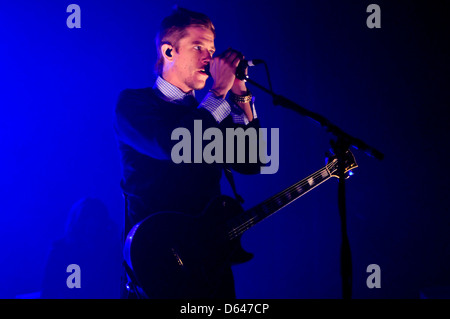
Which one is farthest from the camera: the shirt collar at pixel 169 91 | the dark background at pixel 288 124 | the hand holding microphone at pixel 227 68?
the dark background at pixel 288 124

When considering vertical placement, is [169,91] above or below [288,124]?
below

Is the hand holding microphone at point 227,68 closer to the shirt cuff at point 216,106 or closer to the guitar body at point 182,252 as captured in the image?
the shirt cuff at point 216,106

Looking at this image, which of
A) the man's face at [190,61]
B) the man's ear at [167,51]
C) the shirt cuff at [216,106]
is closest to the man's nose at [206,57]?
the man's face at [190,61]

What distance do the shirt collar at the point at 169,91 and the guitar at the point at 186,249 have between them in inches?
23.2

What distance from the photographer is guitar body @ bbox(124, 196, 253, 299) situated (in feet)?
5.15

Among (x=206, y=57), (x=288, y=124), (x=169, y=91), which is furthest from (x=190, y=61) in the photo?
(x=288, y=124)

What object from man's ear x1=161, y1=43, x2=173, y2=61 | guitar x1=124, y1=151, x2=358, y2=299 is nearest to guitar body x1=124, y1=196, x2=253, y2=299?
guitar x1=124, y1=151, x2=358, y2=299

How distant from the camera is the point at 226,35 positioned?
9.05ft

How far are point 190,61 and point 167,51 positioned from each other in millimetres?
163

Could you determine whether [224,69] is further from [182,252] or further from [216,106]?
[182,252]

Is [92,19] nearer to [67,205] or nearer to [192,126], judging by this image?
[67,205]

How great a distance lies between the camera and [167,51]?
2037mm
